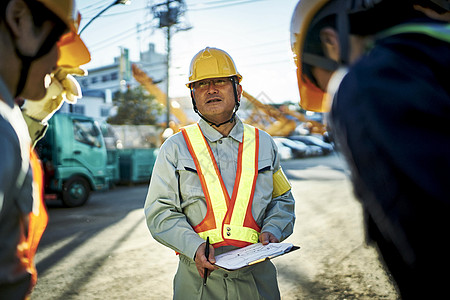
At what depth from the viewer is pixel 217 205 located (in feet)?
6.56

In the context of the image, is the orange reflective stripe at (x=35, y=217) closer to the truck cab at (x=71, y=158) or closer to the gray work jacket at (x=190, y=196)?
the gray work jacket at (x=190, y=196)

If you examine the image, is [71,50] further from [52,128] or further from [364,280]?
[52,128]

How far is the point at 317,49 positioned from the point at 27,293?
1.19 metres

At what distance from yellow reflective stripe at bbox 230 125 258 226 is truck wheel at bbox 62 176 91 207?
8135 millimetres

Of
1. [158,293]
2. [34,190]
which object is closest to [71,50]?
[34,190]

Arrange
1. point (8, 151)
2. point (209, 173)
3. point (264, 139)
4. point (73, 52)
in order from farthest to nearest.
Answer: point (264, 139) < point (209, 173) < point (73, 52) < point (8, 151)

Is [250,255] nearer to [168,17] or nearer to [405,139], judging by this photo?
[405,139]

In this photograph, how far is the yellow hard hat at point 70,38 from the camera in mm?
1213

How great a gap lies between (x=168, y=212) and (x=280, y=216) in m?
0.70

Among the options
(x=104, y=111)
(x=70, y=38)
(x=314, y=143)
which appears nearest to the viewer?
(x=70, y=38)

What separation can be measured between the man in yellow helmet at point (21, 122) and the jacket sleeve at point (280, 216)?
1.27m

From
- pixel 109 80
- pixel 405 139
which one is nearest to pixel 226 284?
pixel 405 139

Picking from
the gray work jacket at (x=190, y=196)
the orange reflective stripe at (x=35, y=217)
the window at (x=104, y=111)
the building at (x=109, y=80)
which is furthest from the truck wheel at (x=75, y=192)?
the window at (x=104, y=111)

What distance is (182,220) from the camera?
1.98m
